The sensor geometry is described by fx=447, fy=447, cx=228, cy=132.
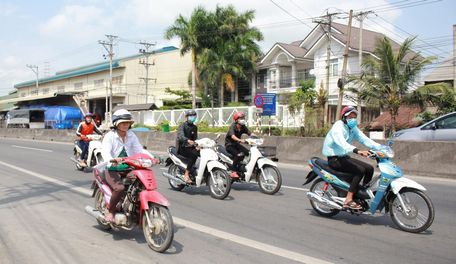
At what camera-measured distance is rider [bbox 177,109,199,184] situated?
9312 millimetres

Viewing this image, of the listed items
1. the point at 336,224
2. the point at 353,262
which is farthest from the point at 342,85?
the point at 353,262

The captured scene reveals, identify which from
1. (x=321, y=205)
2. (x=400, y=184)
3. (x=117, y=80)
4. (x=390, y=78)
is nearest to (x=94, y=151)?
(x=321, y=205)

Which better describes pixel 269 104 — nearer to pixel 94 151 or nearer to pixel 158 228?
pixel 94 151

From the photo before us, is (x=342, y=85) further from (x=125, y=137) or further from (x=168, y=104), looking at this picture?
(x=168, y=104)

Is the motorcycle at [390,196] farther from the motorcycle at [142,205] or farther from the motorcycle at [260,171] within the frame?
the motorcycle at [142,205]

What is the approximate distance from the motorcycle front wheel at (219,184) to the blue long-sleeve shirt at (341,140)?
236 cm

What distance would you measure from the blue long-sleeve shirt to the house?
29264mm

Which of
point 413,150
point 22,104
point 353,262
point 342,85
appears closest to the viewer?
point 353,262

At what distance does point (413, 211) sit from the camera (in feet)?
20.4

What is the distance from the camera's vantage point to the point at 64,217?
7172 millimetres

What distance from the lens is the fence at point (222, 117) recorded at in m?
28.3

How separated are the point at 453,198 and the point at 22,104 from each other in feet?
242

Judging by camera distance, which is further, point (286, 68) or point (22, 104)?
point (22, 104)

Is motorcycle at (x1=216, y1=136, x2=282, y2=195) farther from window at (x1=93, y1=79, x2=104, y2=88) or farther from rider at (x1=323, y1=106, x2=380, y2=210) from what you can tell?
window at (x1=93, y1=79, x2=104, y2=88)
